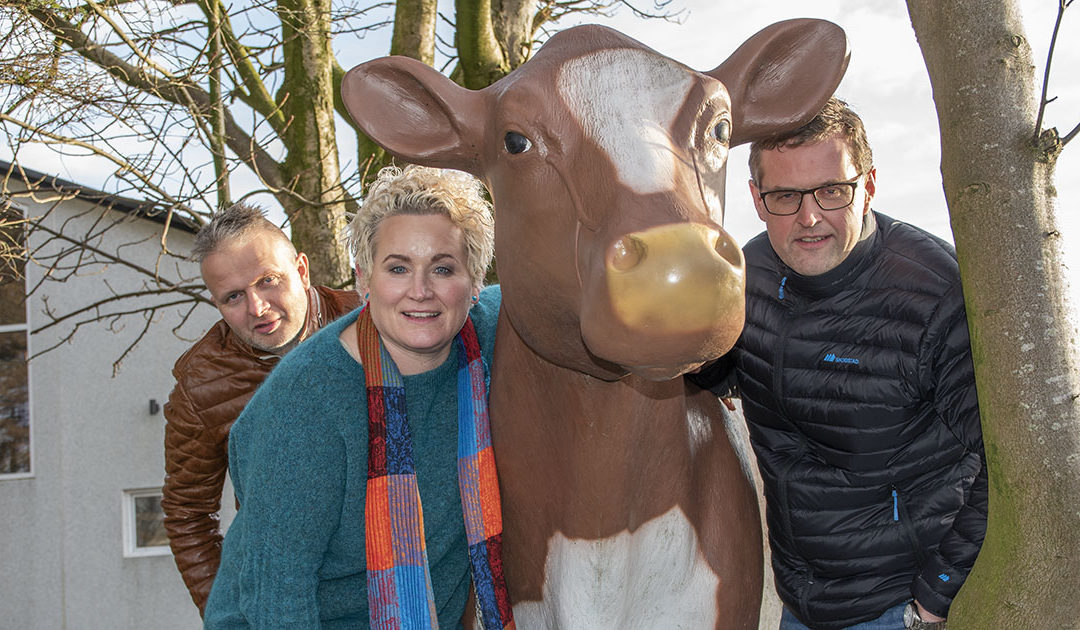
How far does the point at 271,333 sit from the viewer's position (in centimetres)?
315

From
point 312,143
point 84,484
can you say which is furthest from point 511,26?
point 84,484

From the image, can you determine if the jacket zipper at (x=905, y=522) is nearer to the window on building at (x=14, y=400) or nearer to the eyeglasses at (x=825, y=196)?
the eyeglasses at (x=825, y=196)

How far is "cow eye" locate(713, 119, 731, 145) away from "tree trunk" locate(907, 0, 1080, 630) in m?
0.69

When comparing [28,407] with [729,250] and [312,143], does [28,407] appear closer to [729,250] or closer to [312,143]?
[312,143]

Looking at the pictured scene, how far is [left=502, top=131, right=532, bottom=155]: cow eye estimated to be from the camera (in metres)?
1.95

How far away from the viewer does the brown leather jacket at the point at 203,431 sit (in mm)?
3203

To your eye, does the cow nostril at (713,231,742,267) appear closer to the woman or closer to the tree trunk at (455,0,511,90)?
the woman

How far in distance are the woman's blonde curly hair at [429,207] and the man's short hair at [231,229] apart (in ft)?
2.88

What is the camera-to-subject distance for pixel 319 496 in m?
2.16

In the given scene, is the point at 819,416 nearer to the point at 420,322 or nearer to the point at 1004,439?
the point at 1004,439

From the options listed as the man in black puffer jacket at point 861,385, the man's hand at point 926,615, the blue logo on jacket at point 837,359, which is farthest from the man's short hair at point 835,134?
the man's hand at point 926,615

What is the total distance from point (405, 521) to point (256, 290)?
125 centimetres

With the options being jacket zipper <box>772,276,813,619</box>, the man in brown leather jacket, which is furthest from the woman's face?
the man in brown leather jacket

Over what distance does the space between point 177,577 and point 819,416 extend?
962 centimetres
